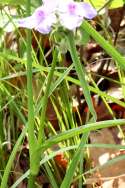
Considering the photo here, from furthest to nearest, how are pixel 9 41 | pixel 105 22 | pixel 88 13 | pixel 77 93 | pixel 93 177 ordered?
pixel 9 41 < pixel 77 93 < pixel 105 22 < pixel 93 177 < pixel 88 13

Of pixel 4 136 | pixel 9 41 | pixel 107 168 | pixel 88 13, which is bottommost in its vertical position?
pixel 107 168

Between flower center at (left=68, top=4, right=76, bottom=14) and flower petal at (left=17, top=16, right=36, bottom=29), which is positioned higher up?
flower center at (left=68, top=4, right=76, bottom=14)

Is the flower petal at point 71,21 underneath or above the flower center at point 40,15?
underneath

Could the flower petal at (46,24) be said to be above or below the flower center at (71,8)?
below

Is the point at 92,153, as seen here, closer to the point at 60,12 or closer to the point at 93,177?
the point at 93,177

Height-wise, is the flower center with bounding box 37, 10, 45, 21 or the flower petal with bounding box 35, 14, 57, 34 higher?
the flower center with bounding box 37, 10, 45, 21

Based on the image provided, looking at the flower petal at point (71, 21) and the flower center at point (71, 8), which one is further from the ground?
the flower center at point (71, 8)

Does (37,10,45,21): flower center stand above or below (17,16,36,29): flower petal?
above

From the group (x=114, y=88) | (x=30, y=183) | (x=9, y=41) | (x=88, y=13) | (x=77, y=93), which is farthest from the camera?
(x=9, y=41)

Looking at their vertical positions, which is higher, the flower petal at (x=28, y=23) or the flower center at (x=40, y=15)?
the flower center at (x=40, y=15)

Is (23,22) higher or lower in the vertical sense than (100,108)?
higher

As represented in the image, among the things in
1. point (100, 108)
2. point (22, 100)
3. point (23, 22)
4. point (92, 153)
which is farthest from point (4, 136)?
point (23, 22)
